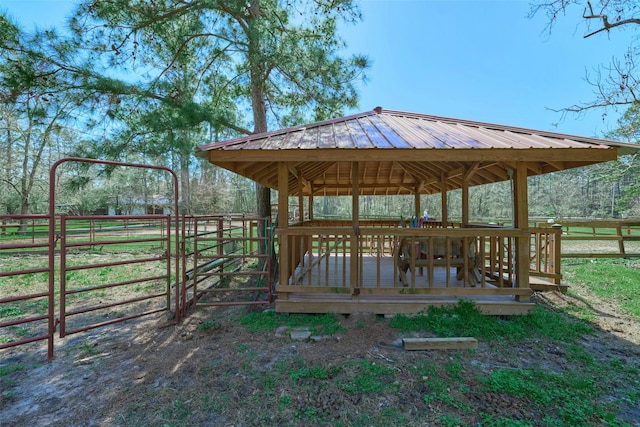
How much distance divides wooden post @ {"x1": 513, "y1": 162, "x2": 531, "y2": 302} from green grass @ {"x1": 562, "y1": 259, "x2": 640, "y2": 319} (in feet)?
7.39

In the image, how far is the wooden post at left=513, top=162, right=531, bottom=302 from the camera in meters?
4.33

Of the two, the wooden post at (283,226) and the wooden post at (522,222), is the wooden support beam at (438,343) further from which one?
the wooden post at (283,226)

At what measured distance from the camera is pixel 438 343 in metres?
3.50

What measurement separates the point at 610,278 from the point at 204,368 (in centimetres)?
922

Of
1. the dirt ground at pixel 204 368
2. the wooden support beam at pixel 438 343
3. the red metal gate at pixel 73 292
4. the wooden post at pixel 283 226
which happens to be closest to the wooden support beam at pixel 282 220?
the wooden post at pixel 283 226

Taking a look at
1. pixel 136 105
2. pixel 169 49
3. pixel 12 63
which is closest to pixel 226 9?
pixel 169 49

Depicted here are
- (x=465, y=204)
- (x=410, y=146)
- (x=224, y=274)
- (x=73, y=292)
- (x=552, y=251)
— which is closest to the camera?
(x=73, y=292)

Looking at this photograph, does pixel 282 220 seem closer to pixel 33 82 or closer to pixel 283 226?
pixel 283 226

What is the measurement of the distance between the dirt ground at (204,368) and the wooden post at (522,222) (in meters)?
1.05

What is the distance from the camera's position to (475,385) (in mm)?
2801

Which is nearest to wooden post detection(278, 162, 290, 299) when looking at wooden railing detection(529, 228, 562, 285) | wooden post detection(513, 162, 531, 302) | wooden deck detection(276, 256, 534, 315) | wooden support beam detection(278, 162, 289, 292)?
wooden support beam detection(278, 162, 289, 292)

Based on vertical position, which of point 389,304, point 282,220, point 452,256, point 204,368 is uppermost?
point 282,220

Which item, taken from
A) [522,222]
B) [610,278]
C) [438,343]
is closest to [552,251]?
[610,278]

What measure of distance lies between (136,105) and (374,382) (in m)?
6.21
